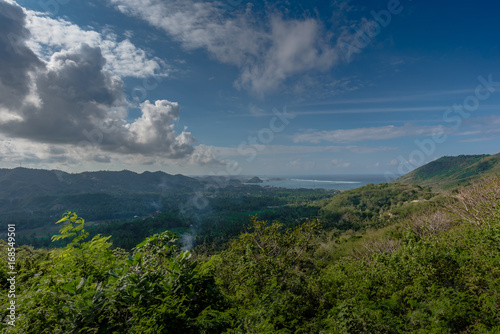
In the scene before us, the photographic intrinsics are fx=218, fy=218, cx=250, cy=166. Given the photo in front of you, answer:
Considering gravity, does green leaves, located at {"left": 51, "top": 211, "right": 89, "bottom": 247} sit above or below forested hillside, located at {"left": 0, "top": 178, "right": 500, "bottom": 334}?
above

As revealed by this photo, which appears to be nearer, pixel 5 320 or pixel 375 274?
pixel 5 320

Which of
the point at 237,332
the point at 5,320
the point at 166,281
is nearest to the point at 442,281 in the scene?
the point at 237,332

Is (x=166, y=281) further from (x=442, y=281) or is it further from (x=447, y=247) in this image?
(x=447, y=247)

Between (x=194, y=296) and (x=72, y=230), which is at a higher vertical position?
(x=72, y=230)

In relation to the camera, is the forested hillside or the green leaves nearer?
the forested hillside

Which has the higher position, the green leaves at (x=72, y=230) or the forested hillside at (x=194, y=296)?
the green leaves at (x=72, y=230)

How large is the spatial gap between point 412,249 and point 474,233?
2344 mm

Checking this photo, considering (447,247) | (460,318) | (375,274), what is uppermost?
(447,247)

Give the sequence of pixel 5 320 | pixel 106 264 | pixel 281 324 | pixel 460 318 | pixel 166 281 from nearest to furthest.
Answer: pixel 5 320 → pixel 166 281 → pixel 106 264 → pixel 281 324 → pixel 460 318

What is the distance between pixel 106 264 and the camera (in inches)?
166

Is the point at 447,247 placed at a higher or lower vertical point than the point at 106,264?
lower

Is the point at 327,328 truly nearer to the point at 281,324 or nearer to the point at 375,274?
the point at 281,324

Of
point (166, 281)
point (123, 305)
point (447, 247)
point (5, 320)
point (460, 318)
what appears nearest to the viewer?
point (5, 320)

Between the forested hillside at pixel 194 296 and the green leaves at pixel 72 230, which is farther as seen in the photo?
the green leaves at pixel 72 230
